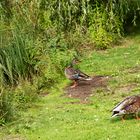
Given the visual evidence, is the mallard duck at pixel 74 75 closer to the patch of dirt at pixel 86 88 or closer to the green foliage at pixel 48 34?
the patch of dirt at pixel 86 88

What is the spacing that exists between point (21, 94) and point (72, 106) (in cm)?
152

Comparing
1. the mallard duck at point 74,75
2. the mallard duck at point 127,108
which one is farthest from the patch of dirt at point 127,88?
the mallard duck at point 127,108

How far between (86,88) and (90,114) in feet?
9.15

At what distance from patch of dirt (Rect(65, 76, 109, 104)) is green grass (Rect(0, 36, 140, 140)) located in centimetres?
20

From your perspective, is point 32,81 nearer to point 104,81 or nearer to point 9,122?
point 104,81

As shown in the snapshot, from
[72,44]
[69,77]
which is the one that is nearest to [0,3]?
[72,44]

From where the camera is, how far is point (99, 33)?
18.2 m

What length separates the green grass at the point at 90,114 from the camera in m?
10.3

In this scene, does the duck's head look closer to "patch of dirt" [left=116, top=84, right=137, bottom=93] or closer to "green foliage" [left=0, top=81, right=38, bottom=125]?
"green foliage" [left=0, top=81, right=38, bottom=125]

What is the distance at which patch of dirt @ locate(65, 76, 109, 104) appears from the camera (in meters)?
13.9

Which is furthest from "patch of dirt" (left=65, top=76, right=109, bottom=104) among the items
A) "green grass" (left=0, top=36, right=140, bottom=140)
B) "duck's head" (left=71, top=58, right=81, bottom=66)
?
"duck's head" (left=71, top=58, right=81, bottom=66)

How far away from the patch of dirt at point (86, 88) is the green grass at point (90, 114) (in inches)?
8.1

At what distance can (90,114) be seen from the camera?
463 inches

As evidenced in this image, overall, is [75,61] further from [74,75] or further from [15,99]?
[15,99]
